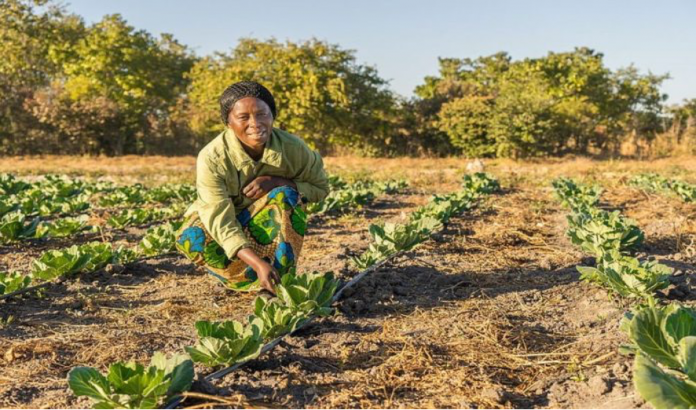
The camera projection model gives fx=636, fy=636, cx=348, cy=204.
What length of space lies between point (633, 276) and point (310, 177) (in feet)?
6.50

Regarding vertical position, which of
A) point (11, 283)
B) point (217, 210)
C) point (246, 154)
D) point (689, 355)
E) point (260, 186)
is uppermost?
point (246, 154)

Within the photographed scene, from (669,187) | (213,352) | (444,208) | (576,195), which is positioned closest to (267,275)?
(213,352)

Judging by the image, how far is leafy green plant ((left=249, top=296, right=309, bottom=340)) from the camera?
286cm

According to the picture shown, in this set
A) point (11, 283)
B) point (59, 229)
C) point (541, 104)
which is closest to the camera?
point (11, 283)

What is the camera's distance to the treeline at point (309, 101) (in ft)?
77.2

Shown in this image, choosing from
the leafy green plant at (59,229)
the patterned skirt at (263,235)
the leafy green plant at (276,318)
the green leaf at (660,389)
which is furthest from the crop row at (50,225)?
the green leaf at (660,389)

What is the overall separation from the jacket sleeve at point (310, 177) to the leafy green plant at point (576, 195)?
11.7 feet

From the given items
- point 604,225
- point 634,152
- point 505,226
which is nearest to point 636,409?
point 604,225

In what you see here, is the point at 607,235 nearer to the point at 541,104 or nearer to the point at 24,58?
the point at 541,104

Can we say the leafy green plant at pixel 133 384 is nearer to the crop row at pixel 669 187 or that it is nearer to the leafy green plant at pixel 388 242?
the leafy green plant at pixel 388 242

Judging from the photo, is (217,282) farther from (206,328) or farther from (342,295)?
(206,328)

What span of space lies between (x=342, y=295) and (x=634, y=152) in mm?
26196

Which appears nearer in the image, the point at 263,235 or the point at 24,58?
the point at 263,235

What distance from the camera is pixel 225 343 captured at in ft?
8.21
